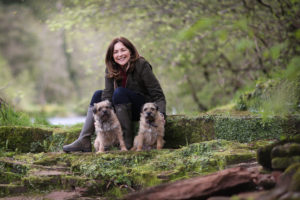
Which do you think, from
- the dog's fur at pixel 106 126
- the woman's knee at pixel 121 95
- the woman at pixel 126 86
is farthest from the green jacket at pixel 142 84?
the dog's fur at pixel 106 126

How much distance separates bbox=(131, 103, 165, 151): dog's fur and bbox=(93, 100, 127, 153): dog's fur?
0.33m

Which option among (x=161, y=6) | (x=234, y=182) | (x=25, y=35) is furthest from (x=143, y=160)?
(x=25, y=35)

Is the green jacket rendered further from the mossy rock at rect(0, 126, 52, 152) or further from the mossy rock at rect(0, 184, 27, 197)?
the mossy rock at rect(0, 184, 27, 197)

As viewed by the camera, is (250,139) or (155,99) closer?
(250,139)

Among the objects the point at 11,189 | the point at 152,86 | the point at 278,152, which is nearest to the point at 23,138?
the point at 11,189

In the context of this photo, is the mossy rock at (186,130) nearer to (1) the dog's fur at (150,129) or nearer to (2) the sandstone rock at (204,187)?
(1) the dog's fur at (150,129)

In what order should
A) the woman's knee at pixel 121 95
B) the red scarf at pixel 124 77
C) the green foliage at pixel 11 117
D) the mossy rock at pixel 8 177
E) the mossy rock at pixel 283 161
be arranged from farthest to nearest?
the green foliage at pixel 11 117, the red scarf at pixel 124 77, the woman's knee at pixel 121 95, the mossy rock at pixel 8 177, the mossy rock at pixel 283 161

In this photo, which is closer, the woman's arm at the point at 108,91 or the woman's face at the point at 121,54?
the woman's face at the point at 121,54

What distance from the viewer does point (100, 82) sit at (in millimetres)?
18109

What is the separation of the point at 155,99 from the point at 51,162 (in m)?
2.10

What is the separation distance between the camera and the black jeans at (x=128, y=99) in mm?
5879

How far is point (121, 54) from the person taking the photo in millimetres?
5910

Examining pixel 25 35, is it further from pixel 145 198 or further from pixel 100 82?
pixel 145 198

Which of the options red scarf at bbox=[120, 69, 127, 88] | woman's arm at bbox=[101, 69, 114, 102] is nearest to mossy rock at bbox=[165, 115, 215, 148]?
red scarf at bbox=[120, 69, 127, 88]
